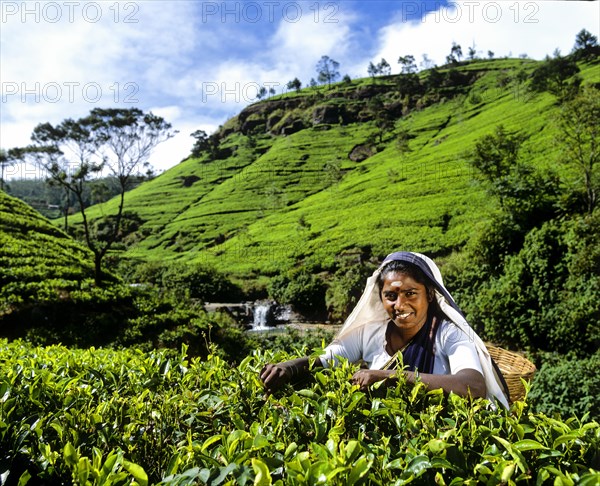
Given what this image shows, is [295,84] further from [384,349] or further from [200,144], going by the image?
[384,349]

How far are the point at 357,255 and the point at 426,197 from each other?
6341 mm

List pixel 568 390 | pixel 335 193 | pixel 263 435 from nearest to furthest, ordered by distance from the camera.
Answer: pixel 263 435
pixel 568 390
pixel 335 193

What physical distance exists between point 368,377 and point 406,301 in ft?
2.03

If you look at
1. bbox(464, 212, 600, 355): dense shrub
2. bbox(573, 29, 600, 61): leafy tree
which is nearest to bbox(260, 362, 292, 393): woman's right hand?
bbox(464, 212, 600, 355): dense shrub

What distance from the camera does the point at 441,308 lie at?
6.95ft

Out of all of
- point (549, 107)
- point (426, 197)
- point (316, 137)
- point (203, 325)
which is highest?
point (316, 137)

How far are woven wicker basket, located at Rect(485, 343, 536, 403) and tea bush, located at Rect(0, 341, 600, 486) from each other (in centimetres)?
90

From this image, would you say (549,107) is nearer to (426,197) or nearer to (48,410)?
(426,197)

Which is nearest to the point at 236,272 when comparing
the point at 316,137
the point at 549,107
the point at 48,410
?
the point at 48,410

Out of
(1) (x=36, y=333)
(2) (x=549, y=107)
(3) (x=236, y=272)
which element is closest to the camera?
(1) (x=36, y=333)

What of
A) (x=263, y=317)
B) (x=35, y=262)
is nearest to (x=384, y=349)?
(x=35, y=262)

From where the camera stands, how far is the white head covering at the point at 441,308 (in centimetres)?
185

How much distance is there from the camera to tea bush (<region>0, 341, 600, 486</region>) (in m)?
1.02

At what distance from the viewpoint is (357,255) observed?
1919 centimetres
